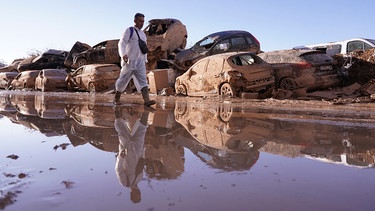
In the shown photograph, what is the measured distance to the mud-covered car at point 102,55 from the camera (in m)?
18.5

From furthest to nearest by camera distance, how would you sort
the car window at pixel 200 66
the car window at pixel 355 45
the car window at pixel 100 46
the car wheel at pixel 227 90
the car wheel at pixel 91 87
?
the car window at pixel 100 46 < the car wheel at pixel 91 87 < the car window at pixel 355 45 < the car window at pixel 200 66 < the car wheel at pixel 227 90

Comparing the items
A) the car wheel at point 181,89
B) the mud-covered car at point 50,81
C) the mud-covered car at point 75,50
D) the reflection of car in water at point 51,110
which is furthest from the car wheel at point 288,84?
the mud-covered car at point 75,50

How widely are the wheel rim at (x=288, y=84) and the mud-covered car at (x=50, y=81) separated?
13165mm

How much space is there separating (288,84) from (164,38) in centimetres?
844

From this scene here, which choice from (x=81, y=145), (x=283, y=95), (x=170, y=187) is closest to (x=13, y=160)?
(x=81, y=145)

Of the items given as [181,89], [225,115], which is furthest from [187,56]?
[225,115]

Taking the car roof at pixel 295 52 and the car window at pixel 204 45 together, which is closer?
the car roof at pixel 295 52

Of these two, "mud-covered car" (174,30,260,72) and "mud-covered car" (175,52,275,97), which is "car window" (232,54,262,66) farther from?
"mud-covered car" (174,30,260,72)

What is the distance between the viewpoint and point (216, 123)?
15.7 ft

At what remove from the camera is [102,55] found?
18719mm

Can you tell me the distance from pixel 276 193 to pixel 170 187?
0.62 metres

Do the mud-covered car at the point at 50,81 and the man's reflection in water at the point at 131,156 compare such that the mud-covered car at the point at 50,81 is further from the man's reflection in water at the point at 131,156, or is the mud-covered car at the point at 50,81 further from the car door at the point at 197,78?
the man's reflection in water at the point at 131,156

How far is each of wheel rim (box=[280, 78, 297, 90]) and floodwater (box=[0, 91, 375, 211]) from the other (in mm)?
5859

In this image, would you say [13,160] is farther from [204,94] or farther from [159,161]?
[204,94]
